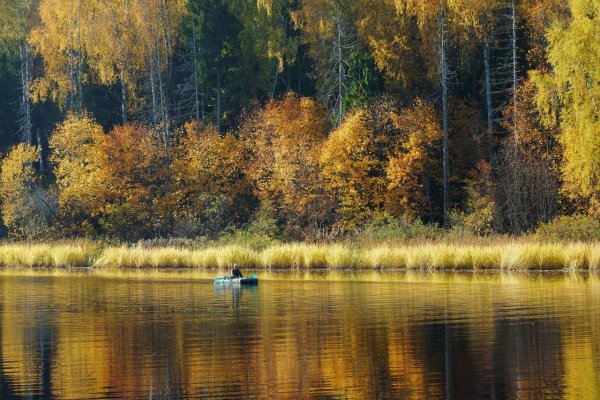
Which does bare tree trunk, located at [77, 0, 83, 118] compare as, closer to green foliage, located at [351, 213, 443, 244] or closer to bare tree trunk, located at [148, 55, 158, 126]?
bare tree trunk, located at [148, 55, 158, 126]

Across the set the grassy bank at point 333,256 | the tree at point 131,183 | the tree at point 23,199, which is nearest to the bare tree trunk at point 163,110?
the tree at point 131,183

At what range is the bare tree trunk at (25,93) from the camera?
2857 inches

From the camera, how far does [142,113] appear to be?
72500 mm

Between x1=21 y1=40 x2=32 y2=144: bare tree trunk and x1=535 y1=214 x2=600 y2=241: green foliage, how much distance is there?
35.6m

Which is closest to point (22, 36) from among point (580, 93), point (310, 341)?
point (580, 93)

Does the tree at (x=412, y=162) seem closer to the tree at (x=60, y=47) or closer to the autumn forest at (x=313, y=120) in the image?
the autumn forest at (x=313, y=120)

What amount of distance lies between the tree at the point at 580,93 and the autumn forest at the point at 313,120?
9 cm

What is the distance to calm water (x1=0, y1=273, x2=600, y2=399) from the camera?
58.8 feet

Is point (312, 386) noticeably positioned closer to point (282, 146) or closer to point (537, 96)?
point (537, 96)

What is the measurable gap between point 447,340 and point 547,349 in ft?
7.47

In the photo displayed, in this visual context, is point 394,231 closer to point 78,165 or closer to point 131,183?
point 131,183

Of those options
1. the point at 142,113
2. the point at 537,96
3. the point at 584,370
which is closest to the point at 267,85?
the point at 142,113

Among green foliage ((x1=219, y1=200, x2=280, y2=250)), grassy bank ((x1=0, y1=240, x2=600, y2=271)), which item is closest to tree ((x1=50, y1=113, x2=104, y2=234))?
grassy bank ((x1=0, y1=240, x2=600, y2=271))

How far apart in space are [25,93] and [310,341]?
2124 inches
